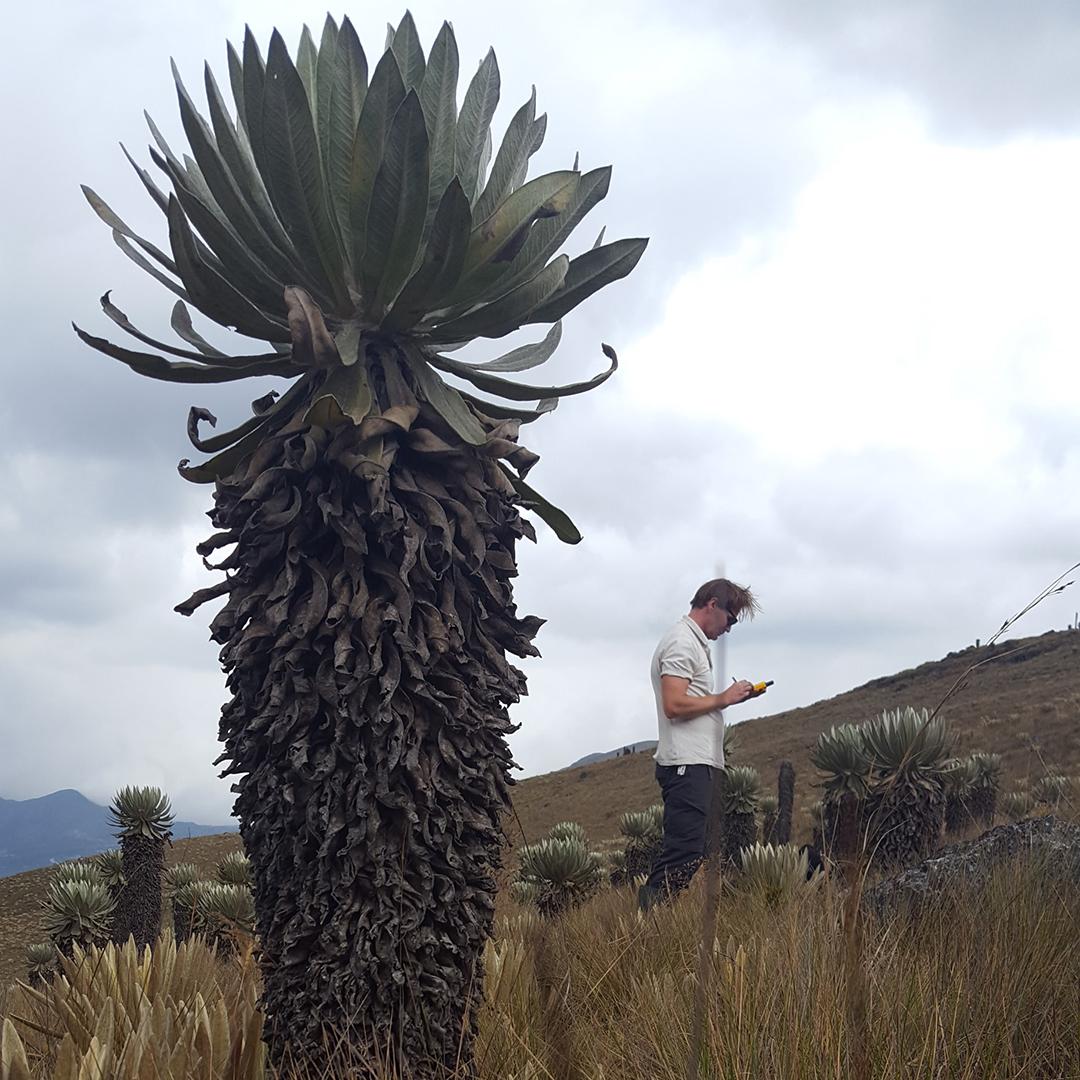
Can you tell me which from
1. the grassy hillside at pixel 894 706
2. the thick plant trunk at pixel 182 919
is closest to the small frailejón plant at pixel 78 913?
the thick plant trunk at pixel 182 919

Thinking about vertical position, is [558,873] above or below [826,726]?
below

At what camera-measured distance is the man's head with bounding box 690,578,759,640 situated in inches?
231

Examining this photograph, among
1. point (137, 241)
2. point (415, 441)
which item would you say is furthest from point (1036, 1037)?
point (137, 241)

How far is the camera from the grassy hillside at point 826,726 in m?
23.5

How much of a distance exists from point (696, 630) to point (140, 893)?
21.1ft

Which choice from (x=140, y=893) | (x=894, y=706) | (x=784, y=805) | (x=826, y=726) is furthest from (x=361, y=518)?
(x=894, y=706)

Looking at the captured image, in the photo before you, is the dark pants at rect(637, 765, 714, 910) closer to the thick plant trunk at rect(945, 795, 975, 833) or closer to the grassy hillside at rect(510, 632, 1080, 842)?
the thick plant trunk at rect(945, 795, 975, 833)

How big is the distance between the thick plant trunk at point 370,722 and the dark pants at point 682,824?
2533 mm

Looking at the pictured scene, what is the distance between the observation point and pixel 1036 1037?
3053 mm

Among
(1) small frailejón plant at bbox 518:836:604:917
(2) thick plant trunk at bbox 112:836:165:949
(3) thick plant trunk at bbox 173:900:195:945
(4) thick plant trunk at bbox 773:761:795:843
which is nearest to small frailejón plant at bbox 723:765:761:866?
(4) thick plant trunk at bbox 773:761:795:843

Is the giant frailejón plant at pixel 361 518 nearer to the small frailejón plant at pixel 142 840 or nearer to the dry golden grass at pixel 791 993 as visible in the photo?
the dry golden grass at pixel 791 993

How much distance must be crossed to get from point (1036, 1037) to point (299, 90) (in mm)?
3469

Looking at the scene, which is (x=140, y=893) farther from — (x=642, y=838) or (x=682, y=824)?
(x=642, y=838)

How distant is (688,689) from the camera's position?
18.9 feet
